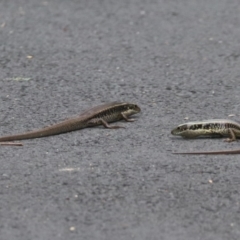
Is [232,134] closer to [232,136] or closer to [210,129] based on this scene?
[232,136]

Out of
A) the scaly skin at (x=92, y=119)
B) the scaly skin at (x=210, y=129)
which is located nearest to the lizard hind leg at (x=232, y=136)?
the scaly skin at (x=210, y=129)

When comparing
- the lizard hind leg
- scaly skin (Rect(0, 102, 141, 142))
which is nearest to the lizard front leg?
the lizard hind leg

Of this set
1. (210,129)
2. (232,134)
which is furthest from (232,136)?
(210,129)

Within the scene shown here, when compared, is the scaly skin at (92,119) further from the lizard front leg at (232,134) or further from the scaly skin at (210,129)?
the lizard front leg at (232,134)

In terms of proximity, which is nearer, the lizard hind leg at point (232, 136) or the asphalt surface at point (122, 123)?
the asphalt surface at point (122, 123)

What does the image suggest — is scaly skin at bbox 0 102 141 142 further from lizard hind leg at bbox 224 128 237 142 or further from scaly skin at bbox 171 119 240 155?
lizard hind leg at bbox 224 128 237 142

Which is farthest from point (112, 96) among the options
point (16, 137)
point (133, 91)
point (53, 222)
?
point (53, 222)

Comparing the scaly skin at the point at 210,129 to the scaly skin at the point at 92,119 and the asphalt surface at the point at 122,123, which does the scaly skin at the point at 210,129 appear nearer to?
the asphalt surface at the point at 122,123

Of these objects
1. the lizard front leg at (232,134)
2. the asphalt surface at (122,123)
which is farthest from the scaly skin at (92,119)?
the lizard front leg at (232,134)

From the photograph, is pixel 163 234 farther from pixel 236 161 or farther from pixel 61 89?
pixel 61 89
